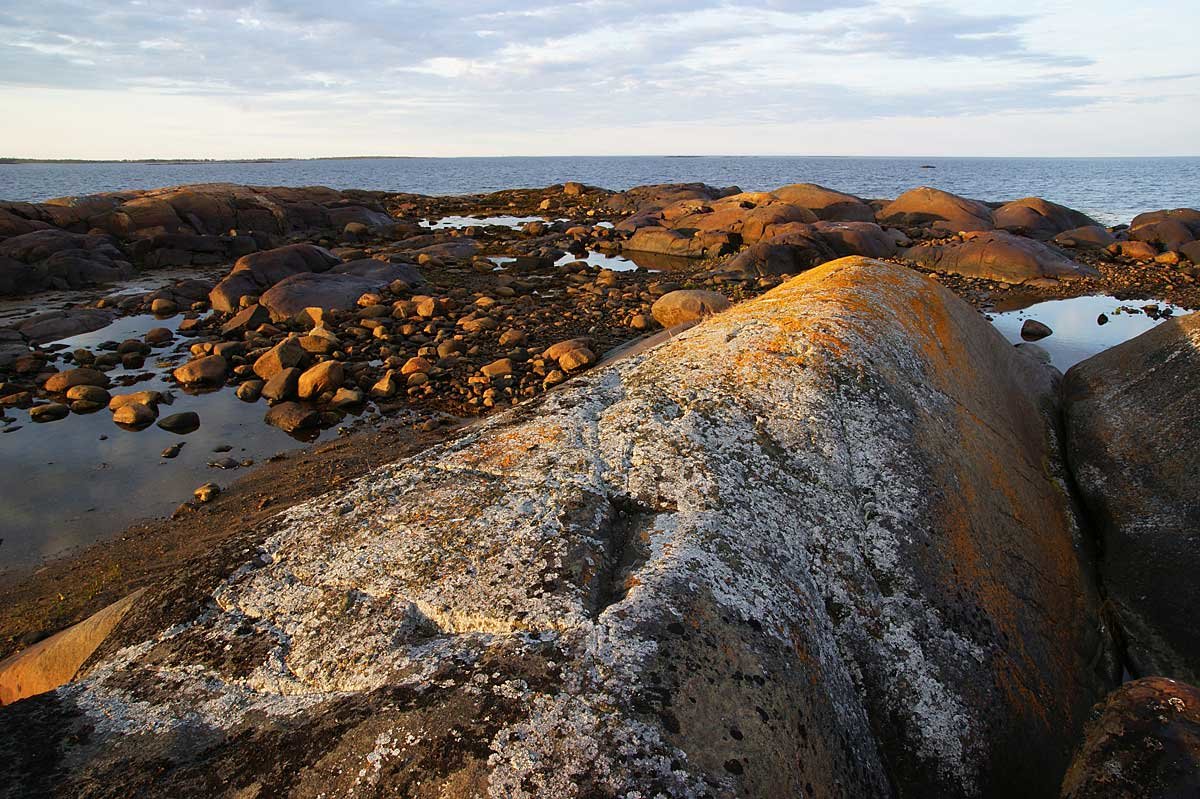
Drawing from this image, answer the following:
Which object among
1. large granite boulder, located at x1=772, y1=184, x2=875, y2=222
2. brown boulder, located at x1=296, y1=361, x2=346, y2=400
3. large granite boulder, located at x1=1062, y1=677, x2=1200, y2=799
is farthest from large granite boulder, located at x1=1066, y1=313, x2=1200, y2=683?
large granite boulder, located at x1=772, y1=184, x2=875, y2=222

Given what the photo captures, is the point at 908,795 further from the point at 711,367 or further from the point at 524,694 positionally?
the point at 711,367

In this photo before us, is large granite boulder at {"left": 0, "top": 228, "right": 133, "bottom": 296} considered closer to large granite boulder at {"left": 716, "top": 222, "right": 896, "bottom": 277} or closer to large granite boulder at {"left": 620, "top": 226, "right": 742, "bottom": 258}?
large granite boulder at {"left": 620, "top": 226, "right": 742, "bottom": 258}

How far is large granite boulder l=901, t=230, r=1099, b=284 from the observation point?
59.5ft

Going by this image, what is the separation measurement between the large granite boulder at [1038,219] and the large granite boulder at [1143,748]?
91.1 feet

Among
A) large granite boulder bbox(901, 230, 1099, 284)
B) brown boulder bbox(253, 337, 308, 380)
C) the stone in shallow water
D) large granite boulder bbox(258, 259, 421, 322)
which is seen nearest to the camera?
the stone in shallow water

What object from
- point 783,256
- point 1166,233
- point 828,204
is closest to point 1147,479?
point 783,256

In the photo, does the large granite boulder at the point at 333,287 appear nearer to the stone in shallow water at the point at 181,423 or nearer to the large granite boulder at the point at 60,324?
the large granite boulder at the point at 60,324

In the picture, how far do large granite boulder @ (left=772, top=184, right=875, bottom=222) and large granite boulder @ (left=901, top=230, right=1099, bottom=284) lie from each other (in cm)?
819

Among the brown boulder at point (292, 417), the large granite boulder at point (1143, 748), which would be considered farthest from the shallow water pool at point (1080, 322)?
the brown boulder at point (292, 417)

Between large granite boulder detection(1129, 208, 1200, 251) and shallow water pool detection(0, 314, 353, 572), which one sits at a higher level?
large granite boulder detection(1129, 208, 1200, 251)

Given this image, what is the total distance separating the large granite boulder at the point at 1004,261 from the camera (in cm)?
1812

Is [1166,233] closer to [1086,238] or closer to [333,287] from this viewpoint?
[1086,238]

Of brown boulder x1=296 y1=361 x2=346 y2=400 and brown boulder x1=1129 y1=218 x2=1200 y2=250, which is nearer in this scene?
brown boulder x1=296 y1=361 x2=346 y2=400

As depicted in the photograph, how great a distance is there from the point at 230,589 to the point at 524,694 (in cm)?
147
